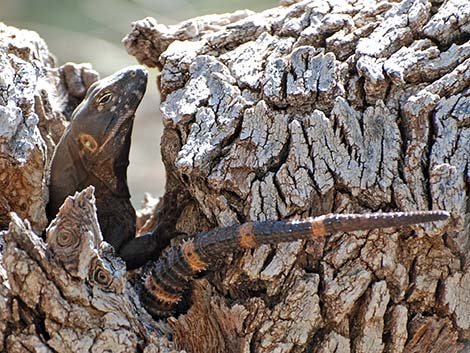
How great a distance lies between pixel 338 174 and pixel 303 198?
0.18 meters

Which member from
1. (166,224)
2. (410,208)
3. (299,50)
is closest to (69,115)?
(166,224)

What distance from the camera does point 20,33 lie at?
15.2 feet

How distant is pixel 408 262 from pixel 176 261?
3.15 feet

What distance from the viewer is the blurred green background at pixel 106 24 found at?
25.1ft

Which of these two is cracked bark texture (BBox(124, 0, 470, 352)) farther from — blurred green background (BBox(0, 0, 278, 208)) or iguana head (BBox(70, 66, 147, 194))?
blurred green background (BBox(0, 0, 278, 208))

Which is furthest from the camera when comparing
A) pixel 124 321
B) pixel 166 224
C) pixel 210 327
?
pixel 166 224

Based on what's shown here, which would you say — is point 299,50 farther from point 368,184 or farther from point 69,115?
point 69,115

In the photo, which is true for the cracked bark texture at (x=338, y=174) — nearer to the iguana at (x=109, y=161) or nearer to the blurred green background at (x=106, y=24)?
the iguana at (x=109, y=161)

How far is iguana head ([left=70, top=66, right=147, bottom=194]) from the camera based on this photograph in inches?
179

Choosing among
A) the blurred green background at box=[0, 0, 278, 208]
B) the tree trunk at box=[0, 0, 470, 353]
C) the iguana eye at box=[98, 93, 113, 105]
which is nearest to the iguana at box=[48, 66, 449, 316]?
the iguana eye at box=[98, 93, 113, 105]

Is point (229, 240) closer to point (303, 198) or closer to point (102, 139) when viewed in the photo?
point (303, 198)

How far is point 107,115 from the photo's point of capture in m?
4.55

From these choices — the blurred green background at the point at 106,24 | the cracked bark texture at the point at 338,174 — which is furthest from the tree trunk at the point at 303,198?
the blurred green background at the point at 106,24

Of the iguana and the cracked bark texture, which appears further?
the iguana
